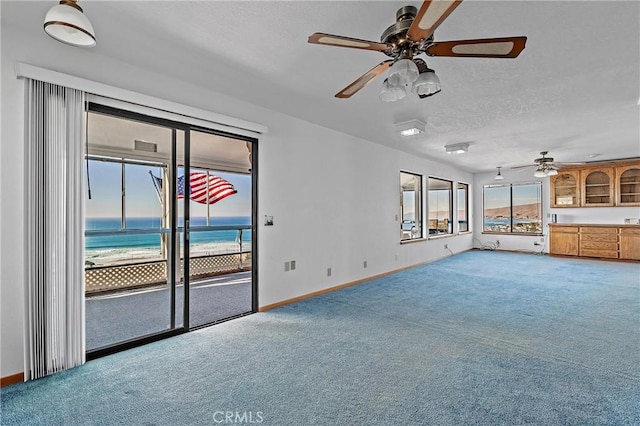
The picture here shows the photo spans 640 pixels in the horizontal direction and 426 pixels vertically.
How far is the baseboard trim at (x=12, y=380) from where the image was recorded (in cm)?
222

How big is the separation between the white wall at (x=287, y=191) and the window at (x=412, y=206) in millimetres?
285

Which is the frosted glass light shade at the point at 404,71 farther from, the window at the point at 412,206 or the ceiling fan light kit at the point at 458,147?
the window at the point at 412,206

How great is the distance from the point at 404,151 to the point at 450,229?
12.0 ft

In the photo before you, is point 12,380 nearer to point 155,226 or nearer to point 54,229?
point 54,229

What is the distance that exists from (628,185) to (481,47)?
355 inches

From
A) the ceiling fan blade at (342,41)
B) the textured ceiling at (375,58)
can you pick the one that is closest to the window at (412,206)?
the textured ceiling at (375,58)

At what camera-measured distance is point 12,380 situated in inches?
88.9

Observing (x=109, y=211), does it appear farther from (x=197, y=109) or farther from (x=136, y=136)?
(x=197, y=109)

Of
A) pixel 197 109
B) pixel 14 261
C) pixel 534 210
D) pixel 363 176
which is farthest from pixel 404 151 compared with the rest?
pixel 14 261

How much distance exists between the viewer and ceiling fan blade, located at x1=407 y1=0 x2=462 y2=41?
1365 millimetres

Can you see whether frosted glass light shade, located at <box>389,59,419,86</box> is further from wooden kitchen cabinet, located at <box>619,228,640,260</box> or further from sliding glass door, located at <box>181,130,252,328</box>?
wooden kitchen cabinet, located at <box>619,228,640,260</box>

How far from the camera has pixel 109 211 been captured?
4.00 meters

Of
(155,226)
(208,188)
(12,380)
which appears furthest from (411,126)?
(12,380)

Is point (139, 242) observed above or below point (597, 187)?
below
